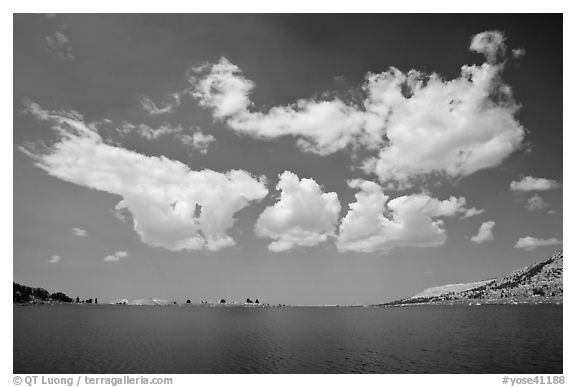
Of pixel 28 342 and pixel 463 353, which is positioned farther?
pixel 28 342

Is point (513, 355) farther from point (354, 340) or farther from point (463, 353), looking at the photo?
point (354, 340)

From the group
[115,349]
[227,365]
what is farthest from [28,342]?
[227,365]
